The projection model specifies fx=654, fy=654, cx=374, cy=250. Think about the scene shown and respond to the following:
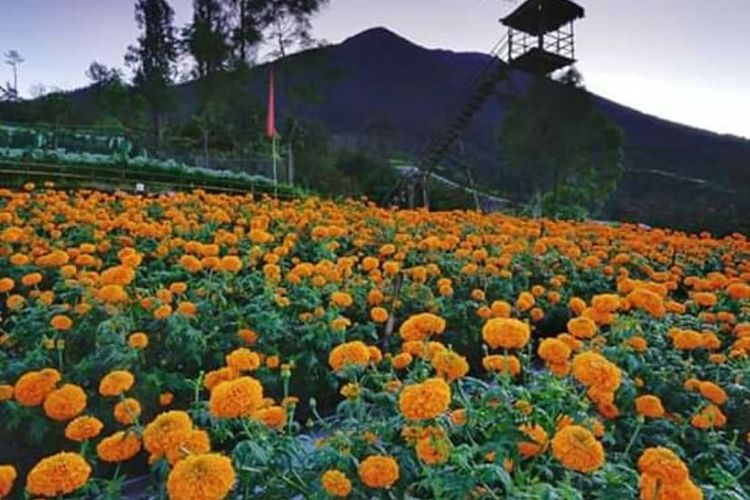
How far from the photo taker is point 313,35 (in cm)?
2759

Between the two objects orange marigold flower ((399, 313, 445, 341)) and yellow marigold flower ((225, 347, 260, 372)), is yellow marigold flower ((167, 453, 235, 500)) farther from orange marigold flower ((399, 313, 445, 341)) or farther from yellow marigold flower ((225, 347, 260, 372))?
orange marigold flower ((399, 313, 445, 341))

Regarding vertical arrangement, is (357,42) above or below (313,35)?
above

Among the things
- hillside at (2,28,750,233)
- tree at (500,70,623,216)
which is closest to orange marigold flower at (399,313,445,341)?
hillside at (2,28,750,233)

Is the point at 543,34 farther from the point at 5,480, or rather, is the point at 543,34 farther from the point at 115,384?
the point at 5,480

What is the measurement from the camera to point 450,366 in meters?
1.86

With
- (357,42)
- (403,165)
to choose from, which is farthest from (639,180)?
(357,42)

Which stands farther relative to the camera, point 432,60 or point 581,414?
point 432,60

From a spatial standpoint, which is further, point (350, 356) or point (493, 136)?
point (493, 136)

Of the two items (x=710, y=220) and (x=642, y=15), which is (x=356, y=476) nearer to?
(x=642, y=15)

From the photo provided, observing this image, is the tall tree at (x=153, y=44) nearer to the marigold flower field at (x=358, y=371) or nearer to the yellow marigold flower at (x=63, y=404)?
the marigold flower field at (x=358, y=371)

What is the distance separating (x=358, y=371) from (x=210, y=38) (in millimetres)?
28842

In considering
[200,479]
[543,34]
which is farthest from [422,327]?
[543,34]

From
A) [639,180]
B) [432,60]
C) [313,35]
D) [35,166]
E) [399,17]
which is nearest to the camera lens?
[35,166]

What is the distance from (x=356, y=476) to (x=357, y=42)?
196 ft
